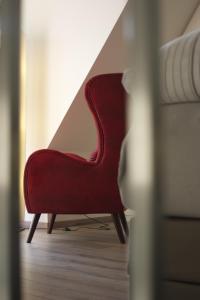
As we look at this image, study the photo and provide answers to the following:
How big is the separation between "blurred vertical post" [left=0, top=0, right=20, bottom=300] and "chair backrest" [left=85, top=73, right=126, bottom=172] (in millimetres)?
2154

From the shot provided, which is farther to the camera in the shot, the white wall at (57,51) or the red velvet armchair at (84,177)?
the white wall at (57,51)

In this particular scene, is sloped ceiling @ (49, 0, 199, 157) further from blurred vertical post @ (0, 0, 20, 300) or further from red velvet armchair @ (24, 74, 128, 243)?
blurred vertical post @ (0, 0, 20, 300)

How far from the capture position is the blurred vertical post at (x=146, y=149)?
26cm

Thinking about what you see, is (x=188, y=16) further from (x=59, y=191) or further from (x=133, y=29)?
(x=133, y=29)

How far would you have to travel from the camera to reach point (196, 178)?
1.01 meters

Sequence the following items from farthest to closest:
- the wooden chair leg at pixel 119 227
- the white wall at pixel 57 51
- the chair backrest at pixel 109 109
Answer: the white wall at pixel 57 51
the wooden chair leg at pixel 119 227
the chair backrest at pixel 109 109

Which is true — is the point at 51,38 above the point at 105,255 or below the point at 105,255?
above

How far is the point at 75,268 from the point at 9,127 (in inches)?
63.5

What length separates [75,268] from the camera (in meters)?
1.85

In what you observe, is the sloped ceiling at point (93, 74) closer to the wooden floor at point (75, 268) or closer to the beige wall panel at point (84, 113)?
the beige wall panel at point (84, 113)

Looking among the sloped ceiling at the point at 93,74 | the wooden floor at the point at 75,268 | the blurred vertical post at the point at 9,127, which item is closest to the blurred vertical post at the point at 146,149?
the blurred vertical post at the point at 9,127

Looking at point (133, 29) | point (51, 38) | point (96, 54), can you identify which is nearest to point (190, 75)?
point (133, 29)

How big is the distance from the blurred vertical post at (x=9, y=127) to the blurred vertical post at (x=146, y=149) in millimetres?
90

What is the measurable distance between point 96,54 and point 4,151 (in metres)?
3.02
